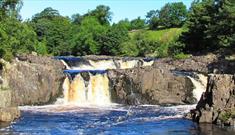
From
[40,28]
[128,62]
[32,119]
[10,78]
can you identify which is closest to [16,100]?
[10,78]

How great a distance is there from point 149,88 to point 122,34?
145ft

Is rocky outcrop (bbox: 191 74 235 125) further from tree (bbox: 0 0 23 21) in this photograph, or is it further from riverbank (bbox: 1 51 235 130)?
tree (bbox: 0 0 23 21)

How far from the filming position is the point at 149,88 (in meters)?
52.7

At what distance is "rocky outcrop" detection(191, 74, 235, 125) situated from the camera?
39.4 meters

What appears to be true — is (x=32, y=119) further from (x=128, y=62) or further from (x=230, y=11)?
(x=230, y=11)

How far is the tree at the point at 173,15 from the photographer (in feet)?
387

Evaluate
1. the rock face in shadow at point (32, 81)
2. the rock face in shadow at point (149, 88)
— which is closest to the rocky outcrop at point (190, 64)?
the rock face in shadow at point (149, 88)

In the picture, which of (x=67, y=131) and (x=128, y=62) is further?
(x=128, y=62)

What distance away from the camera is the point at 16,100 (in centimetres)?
4862

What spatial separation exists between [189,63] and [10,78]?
2415 cm

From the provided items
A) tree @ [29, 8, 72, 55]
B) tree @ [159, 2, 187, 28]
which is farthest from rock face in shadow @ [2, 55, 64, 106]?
tree @ [159, 2, 187, 28]

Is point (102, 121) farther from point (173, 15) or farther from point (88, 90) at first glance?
point (173, 15)

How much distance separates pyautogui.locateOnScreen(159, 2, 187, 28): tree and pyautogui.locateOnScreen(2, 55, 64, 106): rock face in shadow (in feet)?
218

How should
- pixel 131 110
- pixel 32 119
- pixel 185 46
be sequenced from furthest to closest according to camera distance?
pixel 185 46 → pixel 131 110 → pixel 32 119
